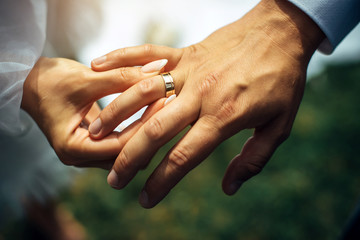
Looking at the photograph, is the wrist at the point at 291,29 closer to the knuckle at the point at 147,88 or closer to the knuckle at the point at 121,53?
the knuckle at the point at 147,88

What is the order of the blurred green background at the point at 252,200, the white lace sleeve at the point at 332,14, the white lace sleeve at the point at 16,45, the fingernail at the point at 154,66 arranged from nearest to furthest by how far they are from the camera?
the white lace sleeve at the point at 332,14, the white lace sleeve at the point at 16,45, the fingernail at the point at 154,66, the blurred green background at the point at 252,200

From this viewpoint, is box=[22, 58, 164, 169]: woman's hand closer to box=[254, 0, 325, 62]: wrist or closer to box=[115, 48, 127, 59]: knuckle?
box=[115, 48, 127, 59]: knuckle

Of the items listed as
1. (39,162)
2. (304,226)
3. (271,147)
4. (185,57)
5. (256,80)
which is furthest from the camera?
(304,226)

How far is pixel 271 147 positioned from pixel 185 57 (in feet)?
1.88

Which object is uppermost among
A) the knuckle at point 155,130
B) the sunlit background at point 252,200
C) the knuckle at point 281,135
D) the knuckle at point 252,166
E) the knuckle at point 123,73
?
the knuckle at point 123,73

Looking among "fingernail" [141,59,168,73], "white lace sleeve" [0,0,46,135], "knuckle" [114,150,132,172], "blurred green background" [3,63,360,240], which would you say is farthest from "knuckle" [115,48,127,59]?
"blurred green background" [3,63,360,240]

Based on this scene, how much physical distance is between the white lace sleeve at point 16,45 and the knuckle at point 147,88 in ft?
1.56

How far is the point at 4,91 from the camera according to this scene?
43.4 inches

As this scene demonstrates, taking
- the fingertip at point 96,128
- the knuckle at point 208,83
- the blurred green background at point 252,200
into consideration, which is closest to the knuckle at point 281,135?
the knuckle at point 208,83

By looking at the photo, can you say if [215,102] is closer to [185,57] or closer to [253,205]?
[185,57]

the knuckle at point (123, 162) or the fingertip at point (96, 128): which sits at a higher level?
the fingertip at point (96, 128)

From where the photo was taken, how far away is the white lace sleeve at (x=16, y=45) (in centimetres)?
108

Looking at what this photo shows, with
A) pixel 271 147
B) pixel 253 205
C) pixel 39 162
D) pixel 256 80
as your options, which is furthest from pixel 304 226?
pixel 39 162

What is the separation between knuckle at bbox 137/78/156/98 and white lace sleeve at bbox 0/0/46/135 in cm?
47
